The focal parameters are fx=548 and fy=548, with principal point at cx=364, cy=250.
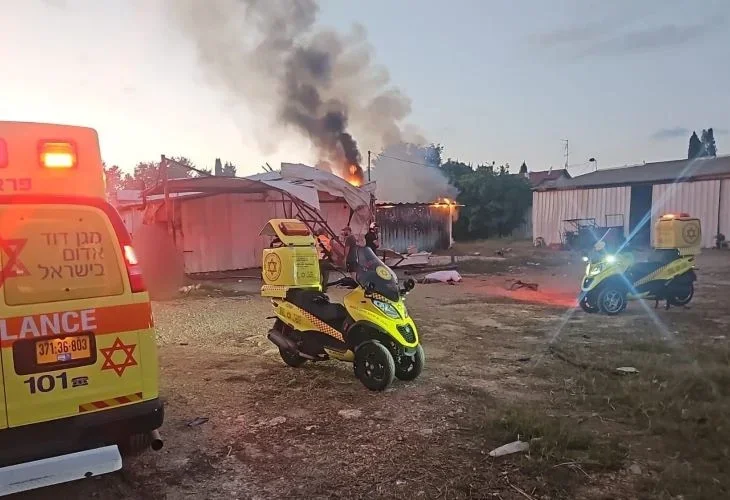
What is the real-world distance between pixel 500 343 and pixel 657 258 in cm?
397

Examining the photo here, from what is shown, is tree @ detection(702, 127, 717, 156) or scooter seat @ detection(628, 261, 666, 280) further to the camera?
tree @ detection(702, 127, 717, 156)

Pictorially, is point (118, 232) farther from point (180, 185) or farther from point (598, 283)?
point (180, 185)

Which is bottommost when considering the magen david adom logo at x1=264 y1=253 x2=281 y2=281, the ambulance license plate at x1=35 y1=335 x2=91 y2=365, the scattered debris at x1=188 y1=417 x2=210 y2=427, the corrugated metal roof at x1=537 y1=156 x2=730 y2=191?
the scattered debris at x1=188 y1=417 x2=210 y2=427

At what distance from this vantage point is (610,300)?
29.6 feet

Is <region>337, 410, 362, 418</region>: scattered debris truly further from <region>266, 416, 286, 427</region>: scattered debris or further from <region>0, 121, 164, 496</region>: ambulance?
<region>0, 121, 164, 496</region>: ambulance

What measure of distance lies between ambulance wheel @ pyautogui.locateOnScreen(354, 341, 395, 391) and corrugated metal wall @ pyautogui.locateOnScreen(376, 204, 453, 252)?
1704 centimetres

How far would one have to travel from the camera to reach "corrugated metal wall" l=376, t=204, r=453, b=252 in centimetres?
2309

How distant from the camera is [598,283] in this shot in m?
9.03

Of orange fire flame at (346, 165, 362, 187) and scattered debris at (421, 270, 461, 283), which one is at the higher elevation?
orange fire flame at (346, 165, 362, 187)

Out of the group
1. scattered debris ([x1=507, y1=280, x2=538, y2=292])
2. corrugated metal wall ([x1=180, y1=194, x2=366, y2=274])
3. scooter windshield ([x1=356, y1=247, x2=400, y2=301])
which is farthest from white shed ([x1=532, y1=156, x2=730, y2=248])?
scooter windshield ([x1=356, y1=247, x2=400, y2=301])

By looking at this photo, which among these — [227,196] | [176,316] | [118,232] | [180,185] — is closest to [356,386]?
[118,232]

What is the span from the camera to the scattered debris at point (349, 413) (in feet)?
15.1

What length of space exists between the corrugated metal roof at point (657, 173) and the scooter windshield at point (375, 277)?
2228 cm

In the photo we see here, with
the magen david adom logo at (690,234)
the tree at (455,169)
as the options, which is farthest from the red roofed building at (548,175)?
the magen david adom logo at (690,234)
